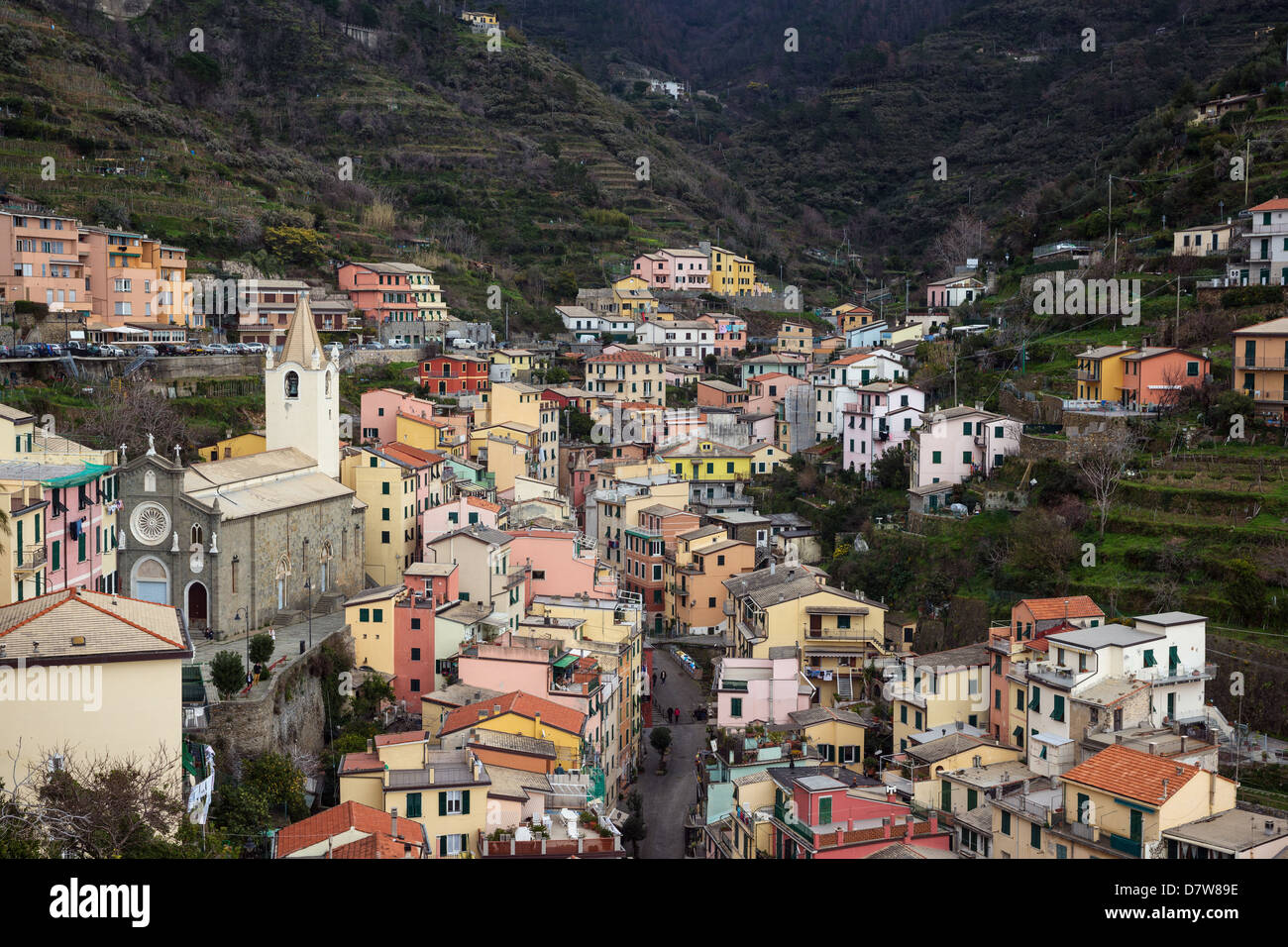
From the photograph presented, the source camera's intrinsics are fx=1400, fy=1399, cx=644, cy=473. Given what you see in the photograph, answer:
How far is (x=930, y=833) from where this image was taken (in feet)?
74.6

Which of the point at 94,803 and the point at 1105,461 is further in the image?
the point at 1105,461

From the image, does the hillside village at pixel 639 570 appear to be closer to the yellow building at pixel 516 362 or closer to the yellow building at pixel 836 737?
the yellow building at pixel 836 737

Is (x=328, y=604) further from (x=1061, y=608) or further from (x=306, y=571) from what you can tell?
(x=1061, y=608)

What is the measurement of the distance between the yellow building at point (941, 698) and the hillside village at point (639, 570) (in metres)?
0.07

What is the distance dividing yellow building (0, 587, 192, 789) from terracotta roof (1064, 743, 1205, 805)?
13.1 meters

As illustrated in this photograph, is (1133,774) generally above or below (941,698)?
above

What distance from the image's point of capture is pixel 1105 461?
122 ft

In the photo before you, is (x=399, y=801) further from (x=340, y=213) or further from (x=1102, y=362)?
(x=340, y=213)

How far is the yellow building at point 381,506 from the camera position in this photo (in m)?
40.7

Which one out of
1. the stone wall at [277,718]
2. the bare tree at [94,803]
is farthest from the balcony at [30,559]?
the bare tree at [94,803]

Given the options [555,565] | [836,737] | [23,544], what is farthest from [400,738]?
[555,565]
